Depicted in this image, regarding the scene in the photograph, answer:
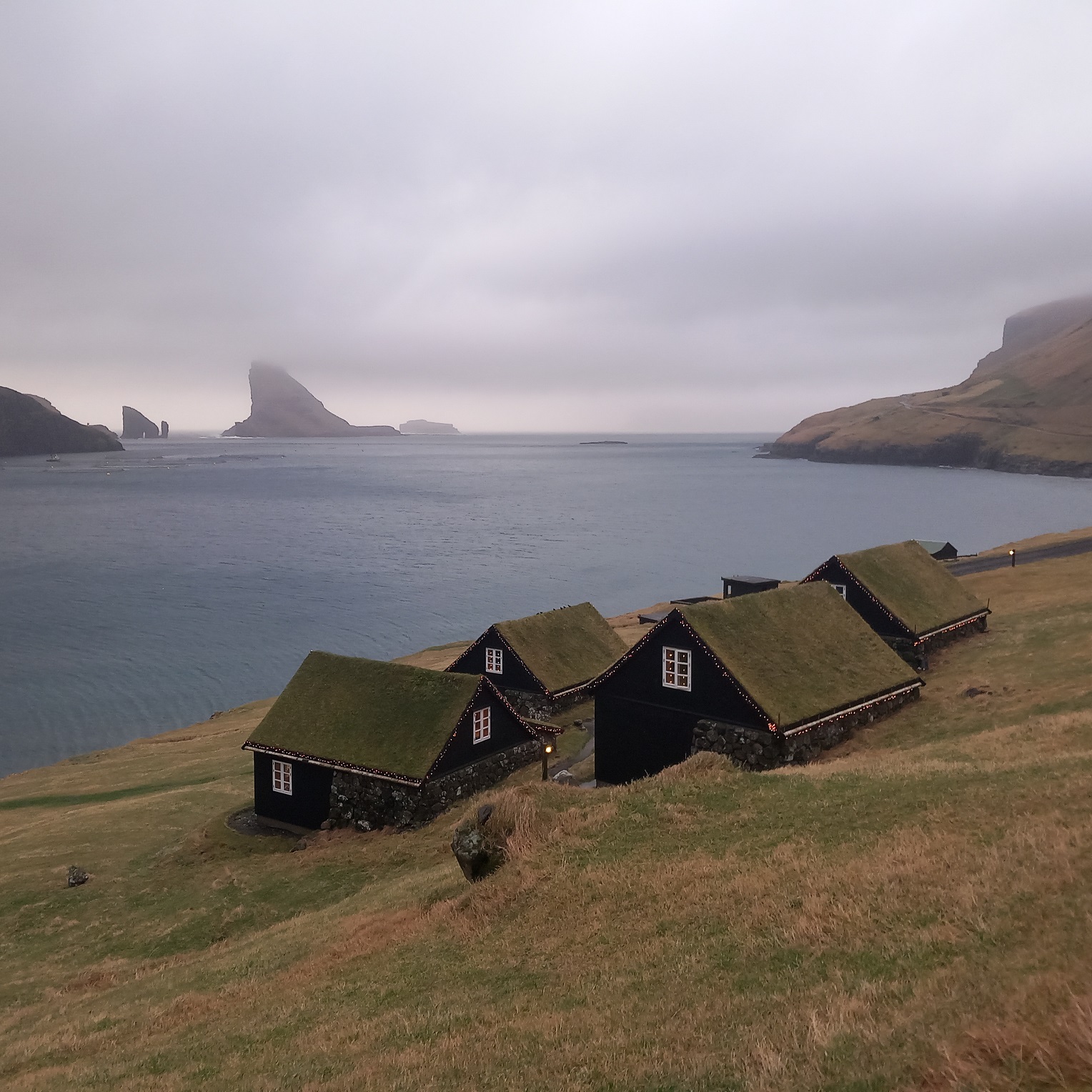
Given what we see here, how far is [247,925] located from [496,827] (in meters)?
10.6

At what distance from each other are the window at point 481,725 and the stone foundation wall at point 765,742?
9020mm

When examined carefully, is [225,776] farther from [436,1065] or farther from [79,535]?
[79,535]

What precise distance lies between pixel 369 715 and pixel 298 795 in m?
4.53

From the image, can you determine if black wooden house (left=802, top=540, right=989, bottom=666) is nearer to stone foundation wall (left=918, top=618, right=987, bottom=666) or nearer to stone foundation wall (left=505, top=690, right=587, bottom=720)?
stone foundation wall (left=918, top=618, right=987, bottom=666)

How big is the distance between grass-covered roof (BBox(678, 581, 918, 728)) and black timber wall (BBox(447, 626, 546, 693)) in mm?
13368

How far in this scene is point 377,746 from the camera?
33844 millimetres

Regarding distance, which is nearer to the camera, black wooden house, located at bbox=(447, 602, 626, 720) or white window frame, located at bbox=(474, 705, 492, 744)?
white window frame, located at bbox=(474, 705, 492, 744)

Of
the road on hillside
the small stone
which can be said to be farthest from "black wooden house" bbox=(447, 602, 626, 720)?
the road on hillside

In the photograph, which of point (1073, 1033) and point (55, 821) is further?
point (55, 821)

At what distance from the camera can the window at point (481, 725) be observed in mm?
35031

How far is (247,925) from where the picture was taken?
84.7ft

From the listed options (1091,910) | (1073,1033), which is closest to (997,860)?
(1091,910)

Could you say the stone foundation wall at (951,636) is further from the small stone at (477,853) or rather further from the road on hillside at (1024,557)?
the small stone at (477,853)

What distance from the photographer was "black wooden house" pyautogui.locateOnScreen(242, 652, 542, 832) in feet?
108
